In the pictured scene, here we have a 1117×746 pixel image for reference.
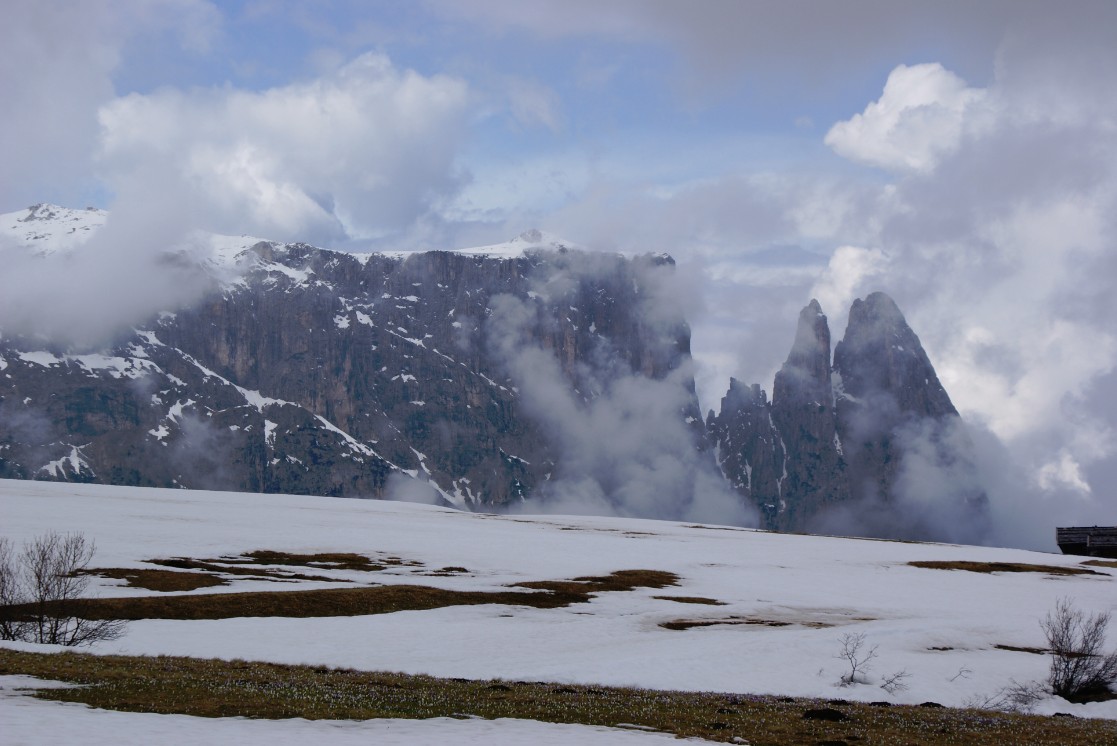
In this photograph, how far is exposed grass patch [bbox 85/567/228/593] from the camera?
2628 inches

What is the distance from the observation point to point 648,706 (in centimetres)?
3472

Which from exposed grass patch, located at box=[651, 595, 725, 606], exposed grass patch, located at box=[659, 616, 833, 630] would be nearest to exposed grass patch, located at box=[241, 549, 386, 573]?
exposed grass patch, located at box=[651, 595, 725, 606]

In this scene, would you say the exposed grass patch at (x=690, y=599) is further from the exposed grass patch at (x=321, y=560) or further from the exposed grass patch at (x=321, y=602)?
the exposed grass patch at (x=321, y=560)

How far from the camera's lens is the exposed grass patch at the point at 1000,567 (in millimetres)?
111750

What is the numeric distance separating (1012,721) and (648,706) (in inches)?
540

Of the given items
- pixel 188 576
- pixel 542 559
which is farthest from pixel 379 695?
pixel 542 559

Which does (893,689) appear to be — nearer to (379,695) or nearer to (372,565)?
(379,695)

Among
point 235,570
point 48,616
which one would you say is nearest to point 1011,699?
point 48,616

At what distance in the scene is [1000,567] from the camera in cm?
11625

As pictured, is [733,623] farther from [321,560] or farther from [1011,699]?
[321,560]

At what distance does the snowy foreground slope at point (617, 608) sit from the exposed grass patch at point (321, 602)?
2.22m

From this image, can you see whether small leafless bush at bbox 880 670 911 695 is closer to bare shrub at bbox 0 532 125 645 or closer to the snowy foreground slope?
the snowy foreground slope

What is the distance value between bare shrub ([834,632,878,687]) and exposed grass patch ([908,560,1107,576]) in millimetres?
59672

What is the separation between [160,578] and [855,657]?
4643cm
